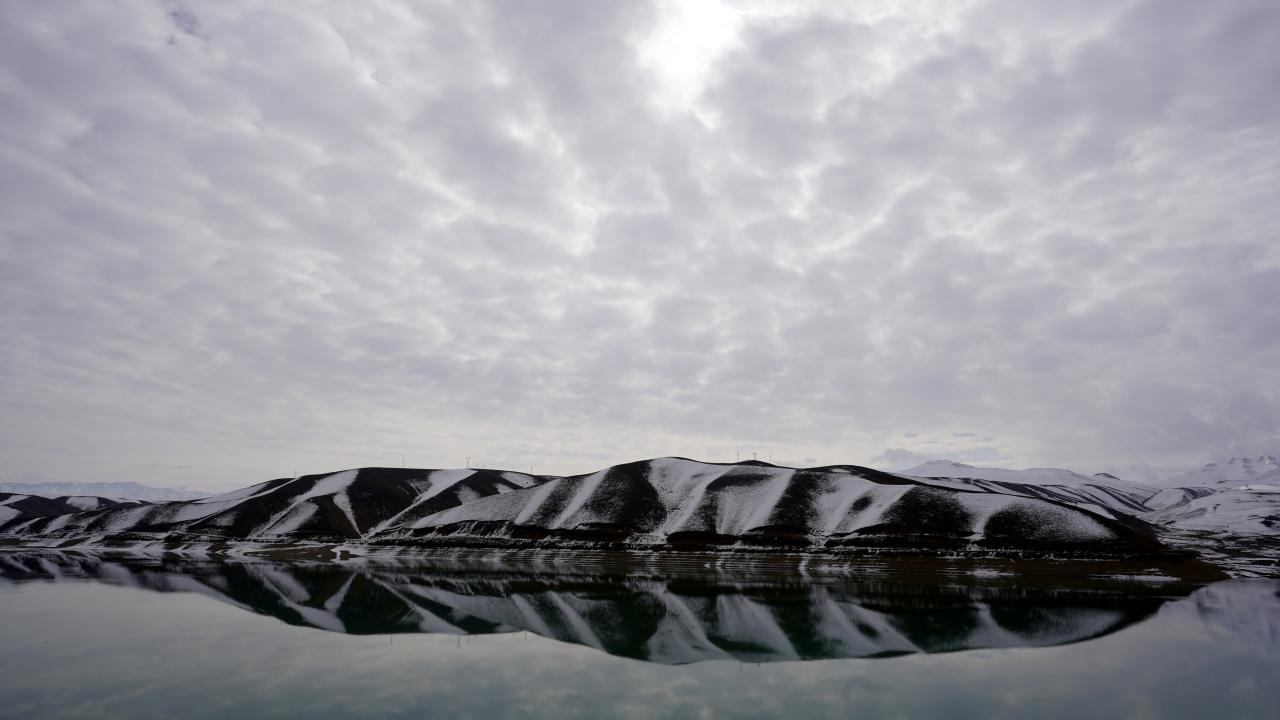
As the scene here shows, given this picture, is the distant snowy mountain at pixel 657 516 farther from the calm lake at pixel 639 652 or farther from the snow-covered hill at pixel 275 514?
the calm lake at pixel 639 652

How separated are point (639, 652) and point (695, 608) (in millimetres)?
19055

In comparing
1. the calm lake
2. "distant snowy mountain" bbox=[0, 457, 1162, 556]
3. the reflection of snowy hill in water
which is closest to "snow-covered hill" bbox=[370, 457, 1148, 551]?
"distant snowy mountain" bbox=[0, 457, 1162, 556]

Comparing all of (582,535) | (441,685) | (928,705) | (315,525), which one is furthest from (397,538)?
(928,705)

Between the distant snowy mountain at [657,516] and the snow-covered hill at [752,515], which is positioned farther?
the distant snowy mountain at [657,516]

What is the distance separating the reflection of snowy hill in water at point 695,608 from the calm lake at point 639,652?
13.6 inches

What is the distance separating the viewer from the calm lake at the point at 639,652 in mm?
27219

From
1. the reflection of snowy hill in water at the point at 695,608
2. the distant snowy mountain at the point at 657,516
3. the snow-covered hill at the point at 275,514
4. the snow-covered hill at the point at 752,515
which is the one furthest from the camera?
the snow-covered hill at the point at 275,514

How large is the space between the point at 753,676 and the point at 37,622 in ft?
151

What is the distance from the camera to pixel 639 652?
123 feet

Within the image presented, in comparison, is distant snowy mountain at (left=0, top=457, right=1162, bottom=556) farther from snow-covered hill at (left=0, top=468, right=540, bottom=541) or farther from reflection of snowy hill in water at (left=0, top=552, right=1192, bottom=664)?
reflection of snowy hill in water at (left=0, top=552, right=1192, bottom=664)

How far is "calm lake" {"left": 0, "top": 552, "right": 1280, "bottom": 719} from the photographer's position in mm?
27219

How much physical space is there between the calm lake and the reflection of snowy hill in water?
346 mm

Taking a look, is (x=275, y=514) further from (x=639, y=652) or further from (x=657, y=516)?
(x=639, y=652)

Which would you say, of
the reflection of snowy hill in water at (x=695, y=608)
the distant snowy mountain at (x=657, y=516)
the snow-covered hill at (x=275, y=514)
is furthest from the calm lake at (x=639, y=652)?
the snow-covered hill at (x=275, y=514)
